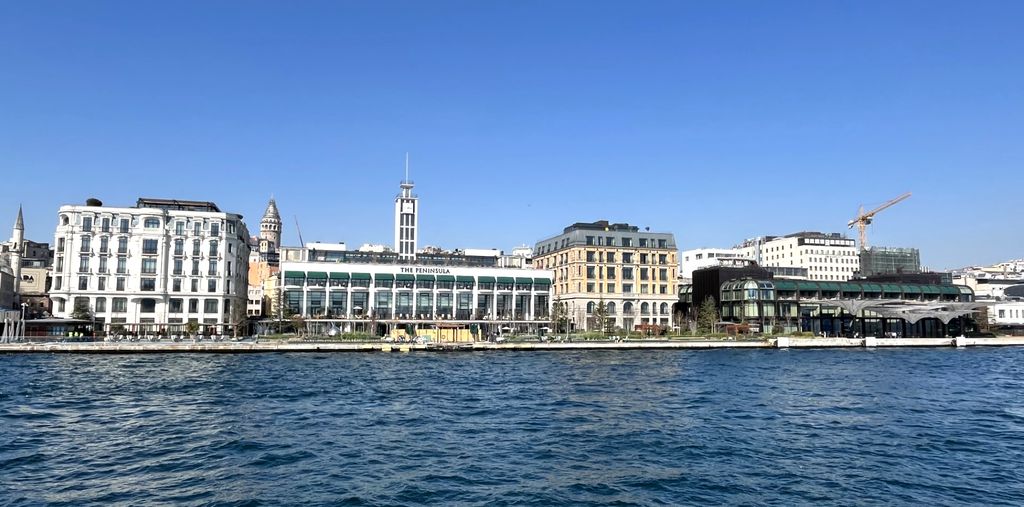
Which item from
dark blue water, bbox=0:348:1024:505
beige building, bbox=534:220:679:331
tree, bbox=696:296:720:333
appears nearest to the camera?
dark blue water, bbox=0:348:1024:505

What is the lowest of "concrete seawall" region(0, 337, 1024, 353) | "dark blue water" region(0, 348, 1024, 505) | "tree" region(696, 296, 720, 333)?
"dark blue water" region(0, 348, 1024, 505)

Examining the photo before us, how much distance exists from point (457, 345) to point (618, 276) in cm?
5647

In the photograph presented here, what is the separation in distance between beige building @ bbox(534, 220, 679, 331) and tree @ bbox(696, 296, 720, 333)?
761 centimetres

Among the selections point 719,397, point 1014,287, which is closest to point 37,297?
point 719,397

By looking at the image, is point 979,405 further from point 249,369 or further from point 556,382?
point 249,369

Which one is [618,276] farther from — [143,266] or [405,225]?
[143,266]

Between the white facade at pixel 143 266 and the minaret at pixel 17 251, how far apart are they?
4056 cm

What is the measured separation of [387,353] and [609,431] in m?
66.8

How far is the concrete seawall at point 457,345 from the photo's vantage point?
303 feet

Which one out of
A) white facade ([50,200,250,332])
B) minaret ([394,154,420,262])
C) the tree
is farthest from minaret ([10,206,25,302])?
the tree

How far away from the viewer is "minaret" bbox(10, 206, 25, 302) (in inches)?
5866

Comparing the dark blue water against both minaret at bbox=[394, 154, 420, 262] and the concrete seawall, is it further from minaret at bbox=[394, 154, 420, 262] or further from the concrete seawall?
minaret at bbox=[394, 154, 420, 262]

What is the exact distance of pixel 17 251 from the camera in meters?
153

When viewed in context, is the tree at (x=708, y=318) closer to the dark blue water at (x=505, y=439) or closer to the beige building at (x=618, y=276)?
the beige building at (x=618, y=276)
